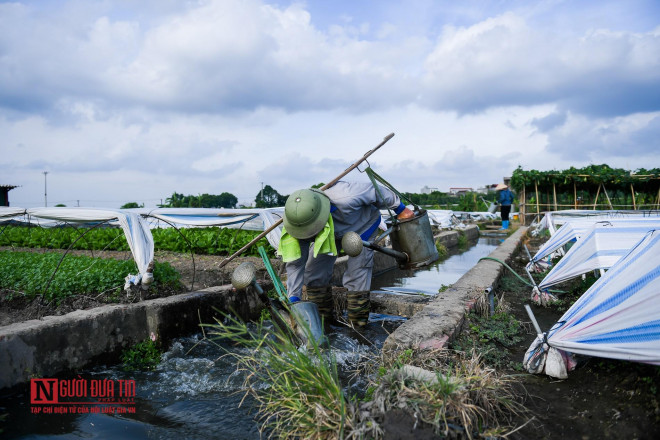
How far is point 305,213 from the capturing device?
3576 millimetres

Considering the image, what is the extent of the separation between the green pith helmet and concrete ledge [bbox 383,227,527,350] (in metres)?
1.13

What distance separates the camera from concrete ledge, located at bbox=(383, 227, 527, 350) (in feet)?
9.29

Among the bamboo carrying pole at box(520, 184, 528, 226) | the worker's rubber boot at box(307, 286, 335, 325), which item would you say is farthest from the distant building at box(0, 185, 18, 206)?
the bamboo carrying pole at box(520, 184, 528, 226)

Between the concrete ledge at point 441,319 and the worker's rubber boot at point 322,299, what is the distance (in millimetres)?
1151

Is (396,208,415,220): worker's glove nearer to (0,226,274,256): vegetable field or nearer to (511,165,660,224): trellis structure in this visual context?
(0,226,274,256): vegetable field

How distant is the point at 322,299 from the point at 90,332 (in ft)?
7.17

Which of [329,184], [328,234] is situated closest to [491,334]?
[328,234]

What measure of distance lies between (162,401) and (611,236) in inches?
158

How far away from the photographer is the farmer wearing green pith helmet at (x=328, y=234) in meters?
3.67

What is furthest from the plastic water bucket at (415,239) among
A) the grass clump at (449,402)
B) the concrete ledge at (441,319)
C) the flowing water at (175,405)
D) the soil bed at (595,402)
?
the grass clump at (449,402)

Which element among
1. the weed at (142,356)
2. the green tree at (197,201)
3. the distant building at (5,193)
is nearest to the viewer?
the weed at (142,356)

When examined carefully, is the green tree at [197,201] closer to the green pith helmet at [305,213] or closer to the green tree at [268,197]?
the green tree at [268,197]

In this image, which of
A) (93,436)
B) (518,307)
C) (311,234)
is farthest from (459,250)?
(93,436)

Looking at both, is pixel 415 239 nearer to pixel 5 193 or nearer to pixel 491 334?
pixel 491 334
